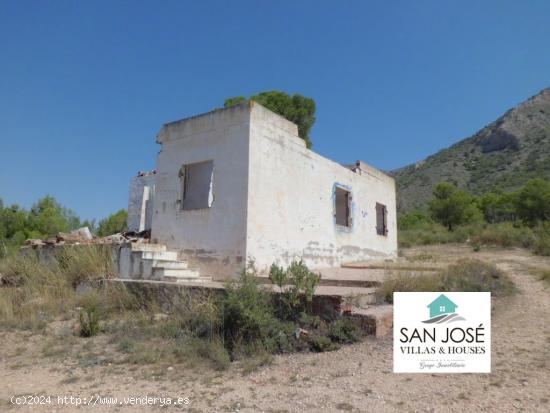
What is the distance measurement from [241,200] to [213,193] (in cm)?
83

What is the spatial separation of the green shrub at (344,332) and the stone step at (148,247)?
4.83m

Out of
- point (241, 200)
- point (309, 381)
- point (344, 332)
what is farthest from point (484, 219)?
point (309, 381)

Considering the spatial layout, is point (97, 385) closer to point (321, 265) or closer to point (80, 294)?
point (80, 294)

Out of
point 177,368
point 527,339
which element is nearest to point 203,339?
point 177,368

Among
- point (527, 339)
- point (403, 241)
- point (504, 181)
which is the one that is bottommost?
point (527, 339)

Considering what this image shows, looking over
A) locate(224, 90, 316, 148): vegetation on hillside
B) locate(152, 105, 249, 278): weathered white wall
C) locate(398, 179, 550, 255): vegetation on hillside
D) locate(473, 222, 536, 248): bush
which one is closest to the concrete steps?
locate(152, 105, 249, 278): weathered white wall

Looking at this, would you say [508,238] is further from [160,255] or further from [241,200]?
[160,255]

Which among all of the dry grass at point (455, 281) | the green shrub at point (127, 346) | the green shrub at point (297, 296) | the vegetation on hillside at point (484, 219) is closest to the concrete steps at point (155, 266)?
the green shrub at point (127, 346)

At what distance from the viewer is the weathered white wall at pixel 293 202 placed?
8.26m

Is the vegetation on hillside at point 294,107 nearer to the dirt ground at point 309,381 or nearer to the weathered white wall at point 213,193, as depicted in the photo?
the weathered white wall at point 213,193

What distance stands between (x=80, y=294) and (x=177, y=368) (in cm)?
481

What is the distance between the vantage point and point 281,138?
356 inches

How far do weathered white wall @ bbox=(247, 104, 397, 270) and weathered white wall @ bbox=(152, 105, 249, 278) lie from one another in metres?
0.25

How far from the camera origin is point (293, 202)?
920cm
